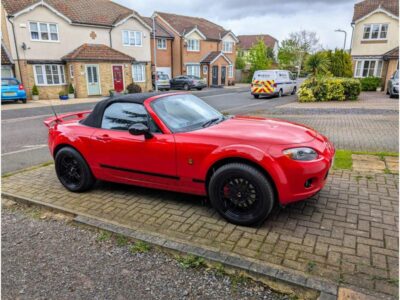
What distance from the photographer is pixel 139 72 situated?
99.3 ft

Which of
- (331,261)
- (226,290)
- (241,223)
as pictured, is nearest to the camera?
(226,290)

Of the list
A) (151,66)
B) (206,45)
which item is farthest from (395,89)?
(206,45)

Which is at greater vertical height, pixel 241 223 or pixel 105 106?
pixel 105 106

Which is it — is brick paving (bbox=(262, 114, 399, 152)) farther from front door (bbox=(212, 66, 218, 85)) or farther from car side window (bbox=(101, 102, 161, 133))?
front door (bbox=(212, 66, 218, 85))

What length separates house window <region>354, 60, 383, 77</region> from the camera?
27.5 meters

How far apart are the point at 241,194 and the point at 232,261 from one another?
0.84m

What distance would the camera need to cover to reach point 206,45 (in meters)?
39.7

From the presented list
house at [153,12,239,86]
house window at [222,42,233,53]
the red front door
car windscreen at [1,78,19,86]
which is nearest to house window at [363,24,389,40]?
house at [153,12,239,86]

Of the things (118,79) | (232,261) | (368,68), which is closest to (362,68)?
(368,68)

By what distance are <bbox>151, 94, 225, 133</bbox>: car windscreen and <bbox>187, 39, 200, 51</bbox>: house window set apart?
34.3 meters

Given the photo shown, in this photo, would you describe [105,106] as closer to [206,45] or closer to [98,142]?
[98,142]

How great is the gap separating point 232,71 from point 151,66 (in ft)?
44.8

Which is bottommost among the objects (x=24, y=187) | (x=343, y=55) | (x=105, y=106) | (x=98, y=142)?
(x=24, y=187)

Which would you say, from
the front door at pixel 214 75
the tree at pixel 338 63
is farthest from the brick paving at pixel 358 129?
the front door at pixel 214 75
